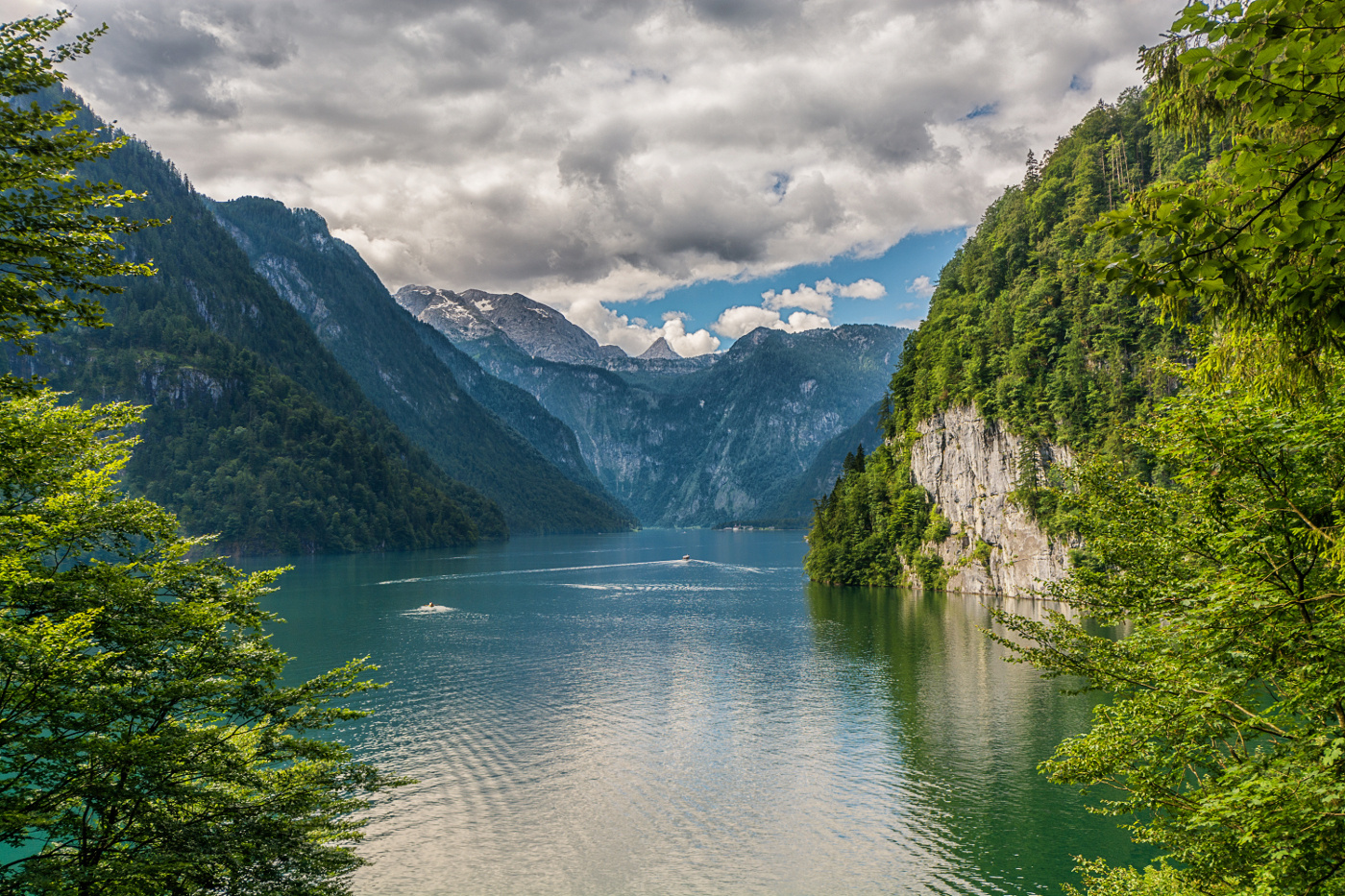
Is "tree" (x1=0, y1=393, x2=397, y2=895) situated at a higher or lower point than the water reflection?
higher

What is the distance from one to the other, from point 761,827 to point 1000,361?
8616cm

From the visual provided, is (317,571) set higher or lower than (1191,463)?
lower

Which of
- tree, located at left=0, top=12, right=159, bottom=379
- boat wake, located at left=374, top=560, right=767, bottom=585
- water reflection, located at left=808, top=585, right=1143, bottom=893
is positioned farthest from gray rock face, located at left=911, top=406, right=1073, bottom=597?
tree, located at left=0, top=12, right=159, bottom=379

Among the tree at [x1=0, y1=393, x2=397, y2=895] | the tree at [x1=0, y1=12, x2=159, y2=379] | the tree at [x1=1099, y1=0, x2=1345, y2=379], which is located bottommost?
the tree at [x1=0, y1=393, x2=397, y2=895]

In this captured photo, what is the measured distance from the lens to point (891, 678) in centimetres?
5853

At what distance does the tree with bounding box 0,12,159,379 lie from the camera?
433 inches

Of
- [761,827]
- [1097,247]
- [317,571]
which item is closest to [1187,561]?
[761,827]

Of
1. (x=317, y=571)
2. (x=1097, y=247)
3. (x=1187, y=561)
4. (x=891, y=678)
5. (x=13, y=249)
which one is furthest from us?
(x=317, y=571)

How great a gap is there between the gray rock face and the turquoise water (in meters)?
12.4

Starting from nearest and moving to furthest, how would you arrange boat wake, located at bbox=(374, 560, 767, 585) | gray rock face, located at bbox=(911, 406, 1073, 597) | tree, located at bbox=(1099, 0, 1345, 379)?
tree, located at bbox=(1099, 0, 1345, 379) → gray rock face, located at bbox=(911, 406, 1073, 597) → boat wake, located at bbox=(374, 560, 767, 585)

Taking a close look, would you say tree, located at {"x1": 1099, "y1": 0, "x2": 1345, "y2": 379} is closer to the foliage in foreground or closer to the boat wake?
the foliage in foreground

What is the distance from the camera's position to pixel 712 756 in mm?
43188

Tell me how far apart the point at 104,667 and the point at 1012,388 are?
331 ft

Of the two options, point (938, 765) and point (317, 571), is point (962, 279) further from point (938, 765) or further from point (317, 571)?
point (317, 571)
